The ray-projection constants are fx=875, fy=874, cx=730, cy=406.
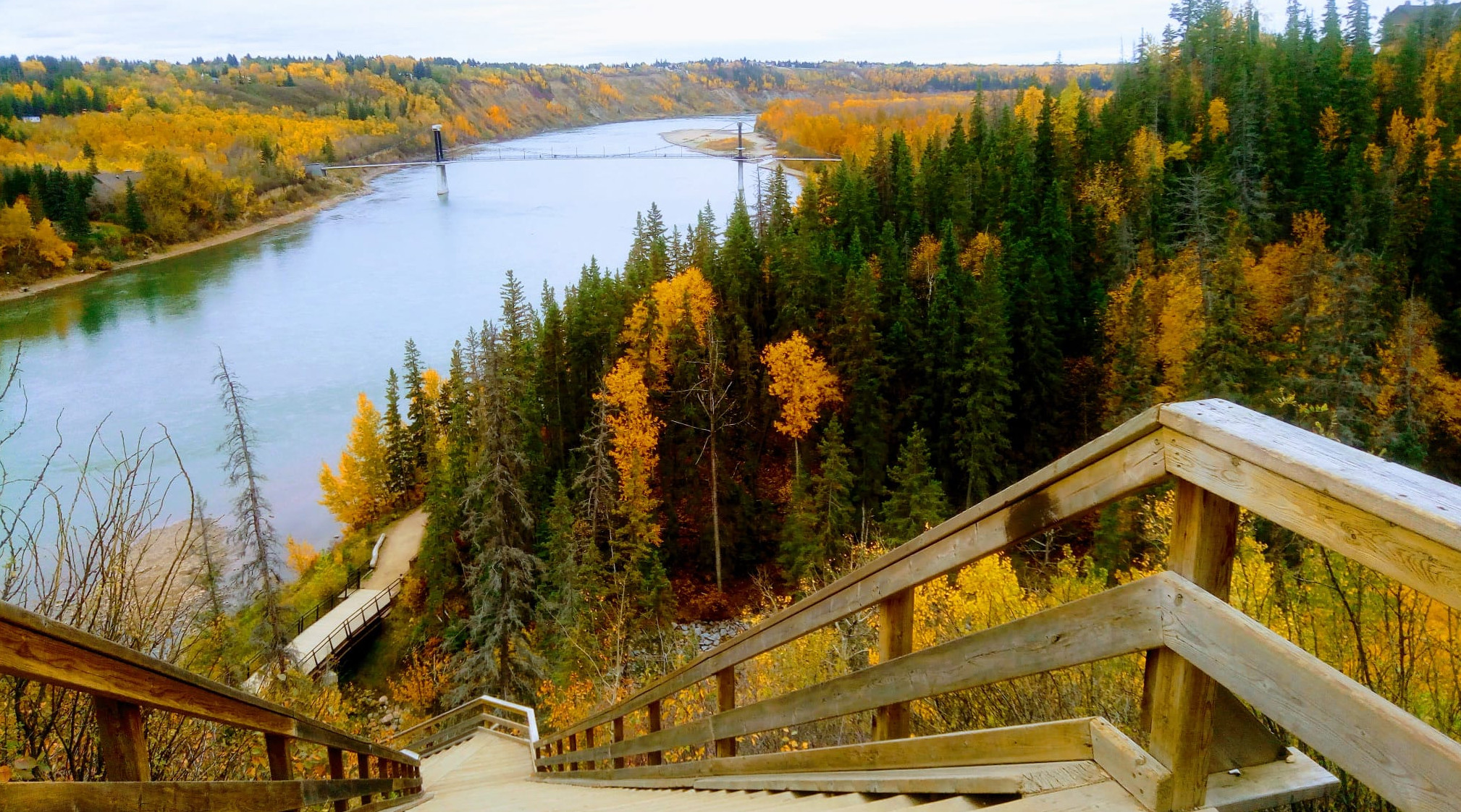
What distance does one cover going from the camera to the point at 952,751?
6.23 ft

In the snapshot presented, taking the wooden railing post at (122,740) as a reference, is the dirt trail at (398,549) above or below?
below

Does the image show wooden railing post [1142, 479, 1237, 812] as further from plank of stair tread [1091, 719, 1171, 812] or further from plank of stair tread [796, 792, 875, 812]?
plank of stair tread [796, 792, 875, 812]

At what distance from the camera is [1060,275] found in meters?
40.8

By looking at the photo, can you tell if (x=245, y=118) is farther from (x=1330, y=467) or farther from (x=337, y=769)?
(x=1330, y=467)

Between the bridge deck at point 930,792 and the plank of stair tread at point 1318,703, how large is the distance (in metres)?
0.23

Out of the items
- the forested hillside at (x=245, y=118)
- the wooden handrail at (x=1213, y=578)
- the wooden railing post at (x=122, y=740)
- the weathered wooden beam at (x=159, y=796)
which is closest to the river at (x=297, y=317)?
the forested hillside at (x=245, y=118)

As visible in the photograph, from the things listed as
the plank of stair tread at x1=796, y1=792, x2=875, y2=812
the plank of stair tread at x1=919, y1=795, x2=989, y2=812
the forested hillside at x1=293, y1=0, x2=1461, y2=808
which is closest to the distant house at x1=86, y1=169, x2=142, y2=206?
the forested hillside at x1=293, y1=0, x2=1461, y2=808

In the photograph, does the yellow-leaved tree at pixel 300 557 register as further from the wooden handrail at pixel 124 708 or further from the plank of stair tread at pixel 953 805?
the plank of stair tread at pixel 953 805

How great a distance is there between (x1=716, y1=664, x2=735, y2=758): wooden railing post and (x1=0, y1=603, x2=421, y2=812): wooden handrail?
4.74ft

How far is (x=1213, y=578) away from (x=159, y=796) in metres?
2.03

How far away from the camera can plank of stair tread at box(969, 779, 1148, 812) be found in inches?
55.7

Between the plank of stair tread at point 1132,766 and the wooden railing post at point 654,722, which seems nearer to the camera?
the plank of stair tread at point 1132,766

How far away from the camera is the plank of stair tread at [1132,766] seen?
137 cm

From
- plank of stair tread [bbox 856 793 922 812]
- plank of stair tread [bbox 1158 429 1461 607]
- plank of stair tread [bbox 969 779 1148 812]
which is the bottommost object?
plank of stair tread [bbox 856 793 922 812]
